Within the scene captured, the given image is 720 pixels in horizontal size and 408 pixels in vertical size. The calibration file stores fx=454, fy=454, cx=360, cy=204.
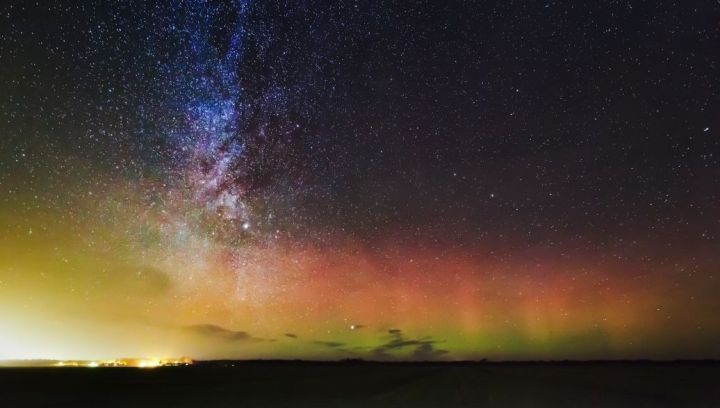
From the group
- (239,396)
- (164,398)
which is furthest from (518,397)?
(164,398)

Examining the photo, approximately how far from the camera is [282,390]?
32438 millimetres

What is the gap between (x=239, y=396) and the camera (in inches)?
1092

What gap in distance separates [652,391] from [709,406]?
7773mm

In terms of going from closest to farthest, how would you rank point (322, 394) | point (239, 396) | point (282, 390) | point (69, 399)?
point (69, 399) < point (239, 396) < point (322, 394) < point (282, 390)

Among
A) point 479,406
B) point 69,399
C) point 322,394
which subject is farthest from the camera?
point 322,394

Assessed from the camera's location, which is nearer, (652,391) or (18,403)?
(18,403)

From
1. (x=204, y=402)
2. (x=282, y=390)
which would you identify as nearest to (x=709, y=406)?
(x=282, y=390)

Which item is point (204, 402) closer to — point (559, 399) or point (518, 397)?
point (518, 397)

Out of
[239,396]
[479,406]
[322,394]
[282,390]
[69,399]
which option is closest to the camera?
[479,406]

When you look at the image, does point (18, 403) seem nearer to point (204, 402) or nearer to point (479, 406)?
point (204, 402)

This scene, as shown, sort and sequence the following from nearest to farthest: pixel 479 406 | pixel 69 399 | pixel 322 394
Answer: pixel 479 406
pixel 69 399
pixel 322 394

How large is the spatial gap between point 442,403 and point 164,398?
15961 mm

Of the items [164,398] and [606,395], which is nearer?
[164,398]

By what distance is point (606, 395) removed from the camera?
99.3ft
